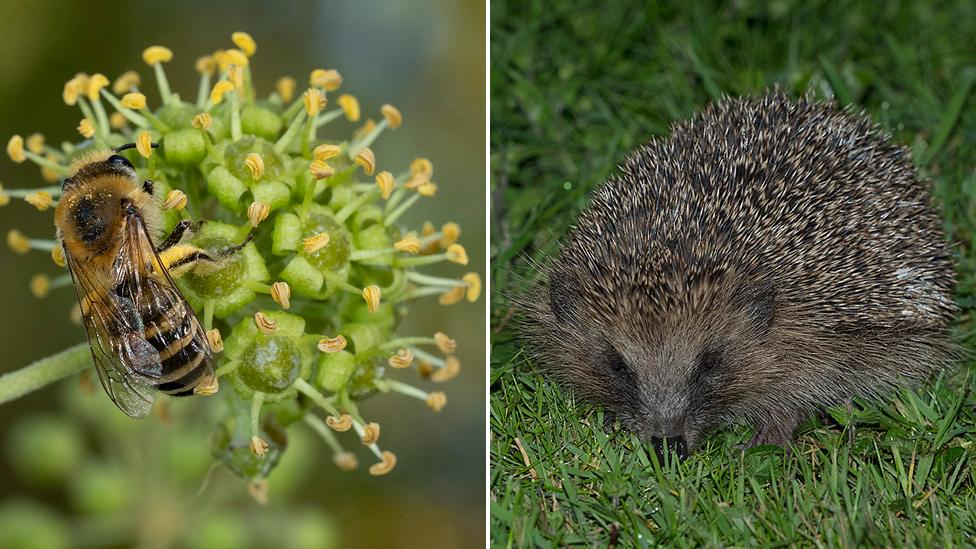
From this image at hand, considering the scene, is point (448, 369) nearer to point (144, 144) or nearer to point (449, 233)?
point (449, 233)

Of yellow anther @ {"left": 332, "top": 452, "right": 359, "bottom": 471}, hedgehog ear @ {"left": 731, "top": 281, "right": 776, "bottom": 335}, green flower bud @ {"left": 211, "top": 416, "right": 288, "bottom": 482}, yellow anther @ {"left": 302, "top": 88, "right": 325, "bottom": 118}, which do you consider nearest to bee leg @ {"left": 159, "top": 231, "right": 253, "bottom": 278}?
yellow anther @ {"left": 302, "top": 88, "right": 325, "bottom": 118}

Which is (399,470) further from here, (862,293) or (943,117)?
(943,117)

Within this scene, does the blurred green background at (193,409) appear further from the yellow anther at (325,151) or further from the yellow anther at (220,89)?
the yellow anther at (325,151)

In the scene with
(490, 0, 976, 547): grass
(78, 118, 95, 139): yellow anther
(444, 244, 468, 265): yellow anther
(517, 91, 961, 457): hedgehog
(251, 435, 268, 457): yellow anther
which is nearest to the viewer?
(251, 435, 268, 457): yellow anther

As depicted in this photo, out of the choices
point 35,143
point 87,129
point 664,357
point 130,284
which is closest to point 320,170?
point 130,284

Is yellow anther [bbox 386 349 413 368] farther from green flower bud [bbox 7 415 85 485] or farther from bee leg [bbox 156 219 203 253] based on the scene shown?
green flower bud [bbox 7 415 85 485]

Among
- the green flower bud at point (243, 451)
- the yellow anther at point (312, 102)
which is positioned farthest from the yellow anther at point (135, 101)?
the green flower bud at point (243, 451)
